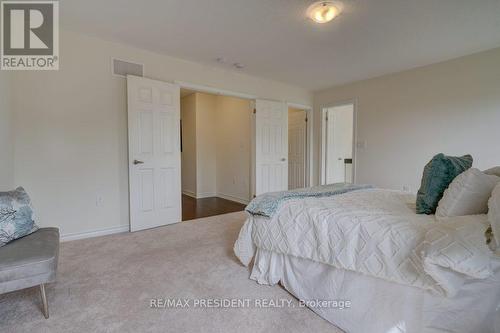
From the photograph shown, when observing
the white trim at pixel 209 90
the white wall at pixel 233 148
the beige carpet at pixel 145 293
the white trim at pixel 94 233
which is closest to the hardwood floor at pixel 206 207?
the white wall at pixel 233 148

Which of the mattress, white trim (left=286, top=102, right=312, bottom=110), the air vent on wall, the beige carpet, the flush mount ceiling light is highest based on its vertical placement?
the flush mount ceiling light

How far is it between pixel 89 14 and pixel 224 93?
202cm

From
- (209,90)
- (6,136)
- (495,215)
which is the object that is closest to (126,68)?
(209,90)

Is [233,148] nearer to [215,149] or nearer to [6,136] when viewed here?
[215,149]

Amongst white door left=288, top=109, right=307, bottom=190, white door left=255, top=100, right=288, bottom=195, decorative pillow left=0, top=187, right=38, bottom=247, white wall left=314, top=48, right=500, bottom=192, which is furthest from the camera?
white door left=288, top=109, right=307, bottom=190

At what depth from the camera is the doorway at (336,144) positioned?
5.12 meters

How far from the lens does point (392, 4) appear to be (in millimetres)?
2137

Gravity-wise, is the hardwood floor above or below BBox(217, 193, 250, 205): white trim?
below

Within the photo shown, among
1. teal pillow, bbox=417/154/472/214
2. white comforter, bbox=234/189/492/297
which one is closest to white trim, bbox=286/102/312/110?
white comforter, bbox=234/189/492/297

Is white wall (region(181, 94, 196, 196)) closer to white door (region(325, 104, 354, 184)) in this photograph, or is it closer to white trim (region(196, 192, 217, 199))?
white trim (region(196, 192, 217, 199))

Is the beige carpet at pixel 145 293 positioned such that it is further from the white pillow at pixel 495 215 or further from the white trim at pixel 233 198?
the white trim at pixel 233 198

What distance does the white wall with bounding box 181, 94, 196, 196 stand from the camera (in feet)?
18.5

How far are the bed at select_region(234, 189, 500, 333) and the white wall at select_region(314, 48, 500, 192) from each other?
2274 millimetres

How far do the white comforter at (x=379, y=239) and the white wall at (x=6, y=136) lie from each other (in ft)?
7.42
